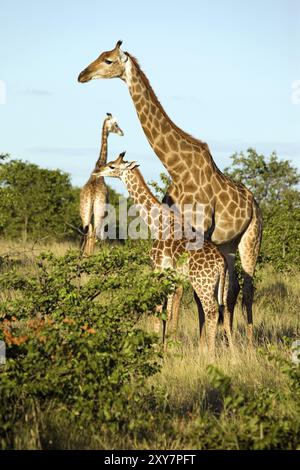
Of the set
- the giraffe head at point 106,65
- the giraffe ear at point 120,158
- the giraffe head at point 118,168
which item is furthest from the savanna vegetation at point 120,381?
the giraffe head at point 106,65

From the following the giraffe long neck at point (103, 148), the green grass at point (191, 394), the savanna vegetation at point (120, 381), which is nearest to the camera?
the savanna vegetation at point (120, 381)

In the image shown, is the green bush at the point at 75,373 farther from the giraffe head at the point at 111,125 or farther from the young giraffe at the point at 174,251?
the giraffe head at the point at 111,125

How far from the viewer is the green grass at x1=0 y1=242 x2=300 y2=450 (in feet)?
16.4

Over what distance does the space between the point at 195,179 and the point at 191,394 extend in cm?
343

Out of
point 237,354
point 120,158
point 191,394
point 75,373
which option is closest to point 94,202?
point 120,158

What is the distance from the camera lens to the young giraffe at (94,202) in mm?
15578

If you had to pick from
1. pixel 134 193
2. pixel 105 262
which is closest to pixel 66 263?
pixel 105 262

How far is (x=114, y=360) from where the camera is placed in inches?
210

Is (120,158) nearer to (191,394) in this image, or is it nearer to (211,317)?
(211,317)

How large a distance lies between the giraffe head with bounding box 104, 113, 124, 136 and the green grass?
5.34 metres

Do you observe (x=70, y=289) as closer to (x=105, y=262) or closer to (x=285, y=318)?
(x=105, y=262)

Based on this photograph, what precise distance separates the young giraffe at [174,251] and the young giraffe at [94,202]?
5.85m

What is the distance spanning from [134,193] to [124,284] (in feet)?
8.88

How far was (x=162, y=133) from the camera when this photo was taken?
31.6 ft
